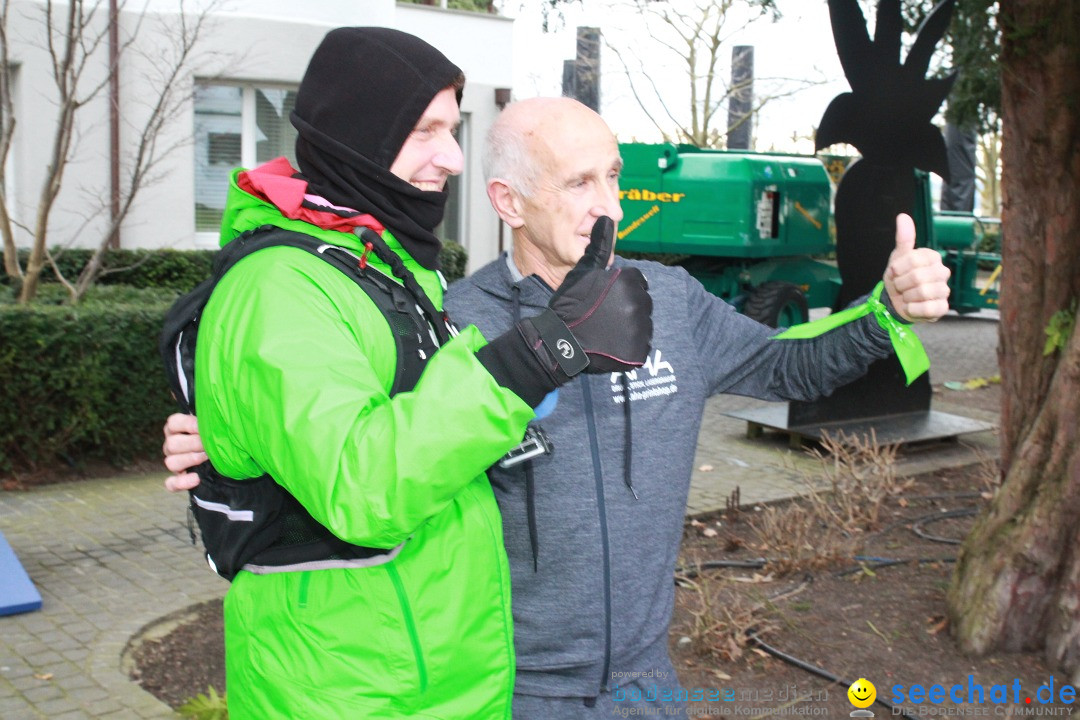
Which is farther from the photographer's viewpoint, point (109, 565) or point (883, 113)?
point (883, 113)

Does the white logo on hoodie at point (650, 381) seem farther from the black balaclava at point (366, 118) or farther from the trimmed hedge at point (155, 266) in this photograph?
the trimmed hedge at point (155, 266)

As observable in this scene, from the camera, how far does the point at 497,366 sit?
5.31 feet

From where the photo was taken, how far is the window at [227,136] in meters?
13.4

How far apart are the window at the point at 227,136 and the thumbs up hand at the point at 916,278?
11.8 m

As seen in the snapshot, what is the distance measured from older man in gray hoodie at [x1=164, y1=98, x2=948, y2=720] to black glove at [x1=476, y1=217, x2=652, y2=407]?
0.60 meters

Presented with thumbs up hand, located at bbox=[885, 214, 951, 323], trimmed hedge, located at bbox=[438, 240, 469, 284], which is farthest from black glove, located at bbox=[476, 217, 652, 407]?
trimmed hedge, located at bbox=[438, 240, 469, 284]

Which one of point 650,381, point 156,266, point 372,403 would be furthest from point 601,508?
point 156,266

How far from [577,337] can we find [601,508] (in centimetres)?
74

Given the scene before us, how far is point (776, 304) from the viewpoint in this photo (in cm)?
1199

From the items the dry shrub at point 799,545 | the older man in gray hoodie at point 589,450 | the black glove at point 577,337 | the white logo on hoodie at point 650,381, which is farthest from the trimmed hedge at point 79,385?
the black glove at point 577,337

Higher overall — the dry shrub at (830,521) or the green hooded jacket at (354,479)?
the green hooded jacket at (354,479)

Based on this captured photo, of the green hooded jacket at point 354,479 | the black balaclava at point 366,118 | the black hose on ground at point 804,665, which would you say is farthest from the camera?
the black hose on ground at point 804,665

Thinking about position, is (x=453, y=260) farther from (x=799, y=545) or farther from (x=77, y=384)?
(x=799, y=545)

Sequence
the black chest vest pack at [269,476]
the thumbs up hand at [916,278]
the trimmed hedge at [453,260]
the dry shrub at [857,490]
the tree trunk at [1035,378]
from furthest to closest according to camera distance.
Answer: the trimmed hedge at [453,260] < the dry shrub at [857,490] < the tree trunk at [1035,378] < the thumbs up hand at [916,278] < the black chest vest pack at [269,476]
